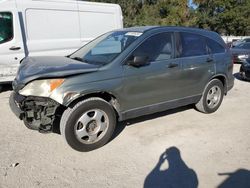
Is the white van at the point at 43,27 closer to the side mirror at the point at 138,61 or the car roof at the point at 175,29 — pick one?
the car roof at the point at 175,29

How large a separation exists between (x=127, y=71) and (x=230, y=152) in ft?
6.28

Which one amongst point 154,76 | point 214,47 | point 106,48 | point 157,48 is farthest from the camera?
point 214,47

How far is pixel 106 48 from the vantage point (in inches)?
177

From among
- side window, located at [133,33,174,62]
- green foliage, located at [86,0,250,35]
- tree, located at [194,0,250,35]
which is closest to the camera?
side window, located at [133,33,174,62]

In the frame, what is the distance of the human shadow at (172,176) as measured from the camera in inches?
121

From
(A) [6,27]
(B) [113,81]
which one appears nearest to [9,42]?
(A) [6,27]

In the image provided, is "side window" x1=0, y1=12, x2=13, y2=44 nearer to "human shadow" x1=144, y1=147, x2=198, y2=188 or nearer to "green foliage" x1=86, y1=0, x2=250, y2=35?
"human shadow" x1=144, y1=147, x2=198, y2=188

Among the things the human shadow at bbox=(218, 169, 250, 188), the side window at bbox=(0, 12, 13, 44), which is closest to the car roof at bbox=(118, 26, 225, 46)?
the human shadow at bbox=(218, 169, 250, 188)

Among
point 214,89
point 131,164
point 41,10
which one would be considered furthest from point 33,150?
point 41,10

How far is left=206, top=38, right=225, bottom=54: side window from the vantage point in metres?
5.24

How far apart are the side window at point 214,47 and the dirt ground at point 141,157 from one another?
55.5 inches

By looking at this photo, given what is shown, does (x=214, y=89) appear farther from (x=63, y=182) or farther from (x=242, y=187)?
(x=63, y=182)

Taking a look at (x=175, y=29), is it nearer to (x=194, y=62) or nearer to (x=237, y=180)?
(x=194, y=62)

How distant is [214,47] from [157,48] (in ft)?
5.23
